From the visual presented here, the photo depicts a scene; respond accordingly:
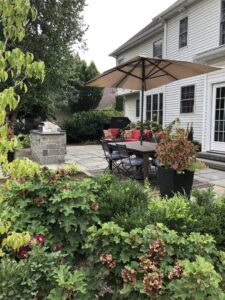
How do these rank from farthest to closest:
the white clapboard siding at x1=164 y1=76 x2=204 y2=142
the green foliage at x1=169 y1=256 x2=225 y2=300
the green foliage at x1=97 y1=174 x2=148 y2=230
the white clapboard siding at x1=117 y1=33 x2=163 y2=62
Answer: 1. the white clapboard siding at x1=117 y1=33 x2=163 y2=62
2. the white clapboard siding at x1=164 y1=76 x2=204 y2=142
3. the green foliage at x1=97 y1=174 x2=148 y2=230
4. the green foliage at x1=169 y1=256 x2=225 y2=300

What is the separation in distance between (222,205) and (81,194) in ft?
4.36

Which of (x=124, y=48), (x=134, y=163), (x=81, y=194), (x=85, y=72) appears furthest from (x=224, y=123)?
(x=85, y=72)

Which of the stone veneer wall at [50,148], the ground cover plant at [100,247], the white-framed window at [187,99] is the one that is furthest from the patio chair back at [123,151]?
the white-framed window at [187,99]

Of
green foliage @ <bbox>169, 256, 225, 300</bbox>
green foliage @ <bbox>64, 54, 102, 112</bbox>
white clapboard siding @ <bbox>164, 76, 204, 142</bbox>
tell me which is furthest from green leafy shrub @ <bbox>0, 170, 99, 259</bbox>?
green foliage @ <bbox>64, 54, 102, 112</bbox>

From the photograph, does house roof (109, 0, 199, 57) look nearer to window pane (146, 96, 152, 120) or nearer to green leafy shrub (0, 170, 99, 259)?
window pane (146, 96, 152, 120)

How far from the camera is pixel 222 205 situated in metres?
2.85

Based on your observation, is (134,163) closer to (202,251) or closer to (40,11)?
(202,251)

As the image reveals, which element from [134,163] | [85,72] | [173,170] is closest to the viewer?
[173,170]

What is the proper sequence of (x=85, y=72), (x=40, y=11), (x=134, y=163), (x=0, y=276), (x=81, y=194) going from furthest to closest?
1. (x=85, y=72)
2. (x=40, y=11)
3. (x=134, y=163)
4. (x=81, y=194)
5. (x=0, y=276)

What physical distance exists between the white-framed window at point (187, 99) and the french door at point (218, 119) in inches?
83.5

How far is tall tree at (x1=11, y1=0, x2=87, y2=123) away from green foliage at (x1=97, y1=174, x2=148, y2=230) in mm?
7991

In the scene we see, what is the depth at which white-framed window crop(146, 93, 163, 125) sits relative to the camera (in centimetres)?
1532

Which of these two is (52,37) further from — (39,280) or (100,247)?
(39,280)

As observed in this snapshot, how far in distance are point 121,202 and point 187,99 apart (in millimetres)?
10427
